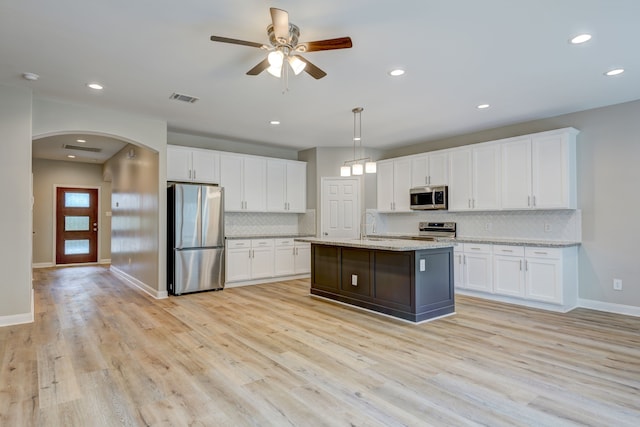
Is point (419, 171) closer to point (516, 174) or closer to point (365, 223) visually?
point (365, 223)

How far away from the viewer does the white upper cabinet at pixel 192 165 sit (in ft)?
18.9

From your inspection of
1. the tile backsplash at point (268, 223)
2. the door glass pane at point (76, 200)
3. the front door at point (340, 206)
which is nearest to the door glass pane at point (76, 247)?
the door glass pane at point (76, 200)

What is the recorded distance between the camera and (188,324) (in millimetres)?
4023

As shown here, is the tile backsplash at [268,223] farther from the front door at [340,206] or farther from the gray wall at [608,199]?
the gray wall at [608,199]

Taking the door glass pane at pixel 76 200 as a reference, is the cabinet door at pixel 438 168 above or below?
above

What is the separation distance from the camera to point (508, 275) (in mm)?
4957

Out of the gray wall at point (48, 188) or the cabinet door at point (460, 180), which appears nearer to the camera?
the cabinet door at point (460, 180)

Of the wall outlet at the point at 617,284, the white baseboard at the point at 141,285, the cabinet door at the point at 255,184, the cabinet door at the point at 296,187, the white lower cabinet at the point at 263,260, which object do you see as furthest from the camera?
the cabinet door at the point at 296,187

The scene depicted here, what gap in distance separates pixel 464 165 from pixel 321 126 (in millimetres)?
2424

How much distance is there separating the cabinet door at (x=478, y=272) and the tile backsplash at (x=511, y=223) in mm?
636

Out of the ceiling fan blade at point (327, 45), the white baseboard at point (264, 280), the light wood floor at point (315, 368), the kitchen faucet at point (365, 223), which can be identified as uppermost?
the ceiling fan blade at point (327, 45)

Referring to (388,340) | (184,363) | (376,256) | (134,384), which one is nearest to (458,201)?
(376,256)

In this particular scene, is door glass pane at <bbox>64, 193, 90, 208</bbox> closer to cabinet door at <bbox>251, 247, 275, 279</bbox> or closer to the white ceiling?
the white ceiling

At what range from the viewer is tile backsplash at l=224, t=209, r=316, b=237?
6.84 meters
